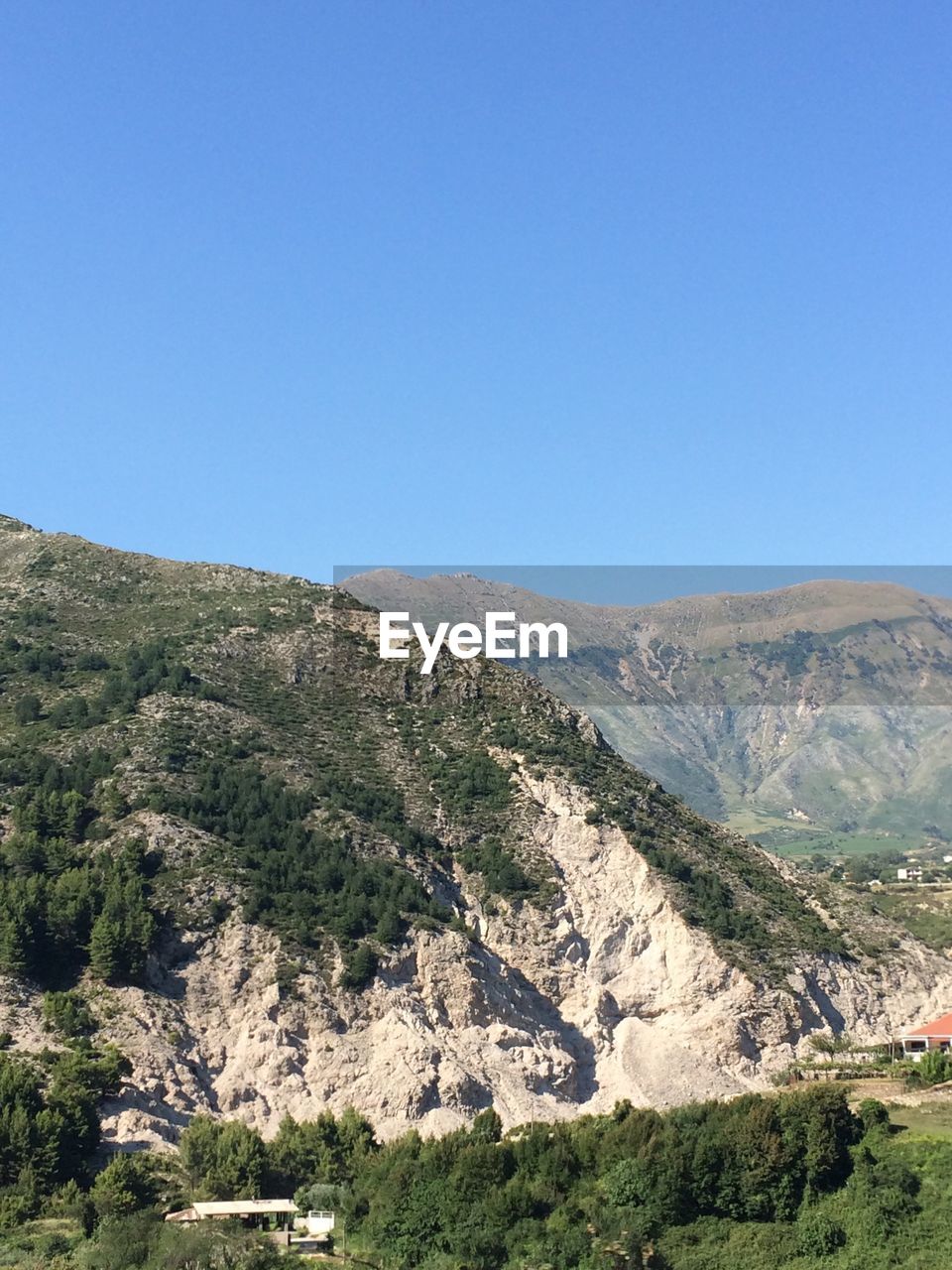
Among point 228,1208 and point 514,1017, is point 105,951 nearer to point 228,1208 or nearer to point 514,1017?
point 228,1208

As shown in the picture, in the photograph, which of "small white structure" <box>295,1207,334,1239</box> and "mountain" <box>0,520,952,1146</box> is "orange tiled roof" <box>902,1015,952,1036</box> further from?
"small white structure" <box>295,1207,334,1239</box>

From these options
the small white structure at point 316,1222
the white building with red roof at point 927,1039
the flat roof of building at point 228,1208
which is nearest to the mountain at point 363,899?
the white building with red roof at point 927,1039

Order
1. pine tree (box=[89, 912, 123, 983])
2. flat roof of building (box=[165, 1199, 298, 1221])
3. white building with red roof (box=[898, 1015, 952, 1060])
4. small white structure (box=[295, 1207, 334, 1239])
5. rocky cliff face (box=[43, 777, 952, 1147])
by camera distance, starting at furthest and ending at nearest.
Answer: white building with red roof (box=[898, 1015, 952, 1060]) < pine tree (box=[89, 912, 123, 983]) < rocky cliff face (box=[43, 777, 952, 1147]) < flat roof of building (box=[165, 1199, 298, 1221]) < small white structure (box=[295, 1207, 334, 1239])

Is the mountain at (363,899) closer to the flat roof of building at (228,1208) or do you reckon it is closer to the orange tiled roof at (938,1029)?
the orange tiled roof at (938,1029)

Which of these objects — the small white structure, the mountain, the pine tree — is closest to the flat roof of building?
the small white structure

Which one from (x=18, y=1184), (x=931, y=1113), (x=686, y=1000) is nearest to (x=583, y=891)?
(x=686, y=1000)

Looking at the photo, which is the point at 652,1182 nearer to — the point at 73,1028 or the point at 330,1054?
the point at 330,1054
